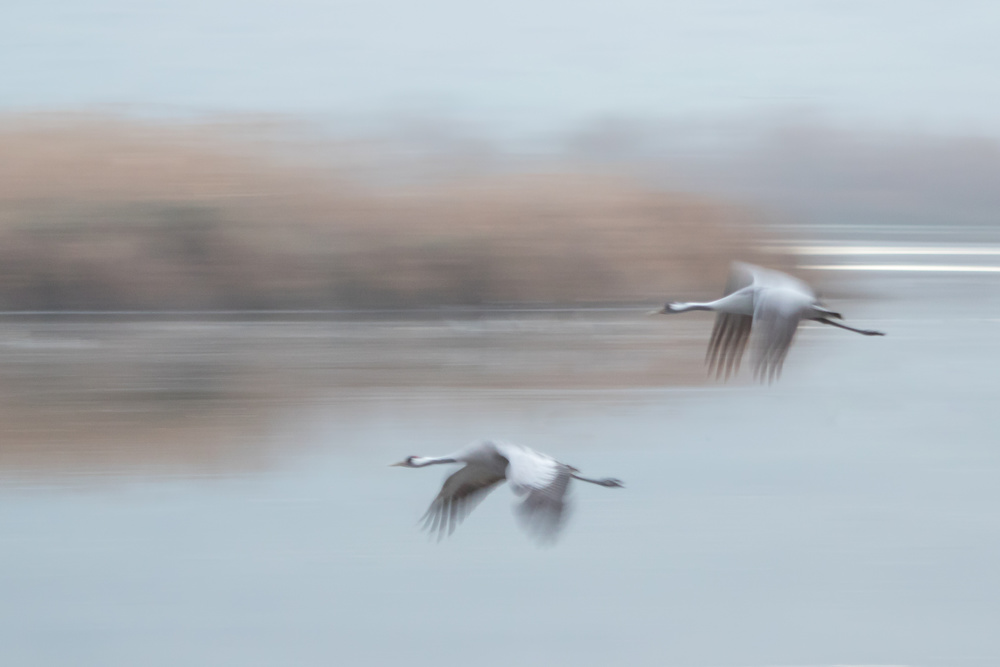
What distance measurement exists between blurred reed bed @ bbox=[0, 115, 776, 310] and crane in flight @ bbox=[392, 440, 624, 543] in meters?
7.97

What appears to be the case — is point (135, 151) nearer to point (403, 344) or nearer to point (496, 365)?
point (403, 344)

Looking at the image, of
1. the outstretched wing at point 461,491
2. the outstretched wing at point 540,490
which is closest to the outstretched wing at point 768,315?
the outstretched wing at point 540,490

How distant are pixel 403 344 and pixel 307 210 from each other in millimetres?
2796

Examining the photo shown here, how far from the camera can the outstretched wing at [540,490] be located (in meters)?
2.83

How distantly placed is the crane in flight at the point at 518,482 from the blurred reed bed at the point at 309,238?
7971 mm

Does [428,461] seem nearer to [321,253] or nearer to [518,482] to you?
[518,482]

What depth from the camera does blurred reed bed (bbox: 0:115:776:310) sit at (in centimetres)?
1170

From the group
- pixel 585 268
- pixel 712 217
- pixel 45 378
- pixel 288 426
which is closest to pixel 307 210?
pixel 585 268

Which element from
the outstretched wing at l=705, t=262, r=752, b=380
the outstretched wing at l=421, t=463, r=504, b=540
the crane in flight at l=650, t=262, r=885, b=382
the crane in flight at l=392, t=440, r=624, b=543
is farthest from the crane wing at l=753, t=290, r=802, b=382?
the outstretched wing at l=421, t=463, r=504, b=540

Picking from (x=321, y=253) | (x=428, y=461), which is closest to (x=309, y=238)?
(x=321, y=253)

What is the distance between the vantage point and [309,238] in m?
12.2

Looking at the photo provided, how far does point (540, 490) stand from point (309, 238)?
31.2 feet

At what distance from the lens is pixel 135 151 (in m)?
12.5

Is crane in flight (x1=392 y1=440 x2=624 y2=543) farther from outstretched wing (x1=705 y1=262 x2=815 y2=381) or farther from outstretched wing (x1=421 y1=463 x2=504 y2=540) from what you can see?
outstretched wing (x1=705 y1=262 x2=815 y2=381)
